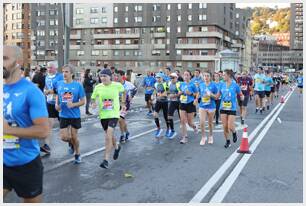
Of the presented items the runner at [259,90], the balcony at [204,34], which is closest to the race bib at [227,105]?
the runner at [259,90]


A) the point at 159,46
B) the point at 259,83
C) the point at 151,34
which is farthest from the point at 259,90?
the point at 151,34

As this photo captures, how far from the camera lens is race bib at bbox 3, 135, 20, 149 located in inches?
153

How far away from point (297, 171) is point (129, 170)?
9.65 ft

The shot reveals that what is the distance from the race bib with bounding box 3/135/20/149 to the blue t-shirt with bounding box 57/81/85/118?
445 cm

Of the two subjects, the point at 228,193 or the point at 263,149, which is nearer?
the point at 228,193

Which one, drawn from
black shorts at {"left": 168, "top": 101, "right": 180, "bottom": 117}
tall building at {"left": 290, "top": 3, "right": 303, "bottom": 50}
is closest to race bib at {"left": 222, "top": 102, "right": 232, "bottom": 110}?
black shorts at {"left": 168, "top": 101, "right": 180, "bottom": 117}

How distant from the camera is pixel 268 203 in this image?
231 inches

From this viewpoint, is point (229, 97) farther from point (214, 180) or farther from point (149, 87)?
point (149, 87)

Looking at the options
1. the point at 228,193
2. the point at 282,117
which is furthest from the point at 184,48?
the point at 228,193

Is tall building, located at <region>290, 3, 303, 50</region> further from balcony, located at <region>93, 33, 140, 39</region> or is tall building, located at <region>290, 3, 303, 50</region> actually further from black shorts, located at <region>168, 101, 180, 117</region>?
black shorts, located at <region>168, 101, 180, 117</region>

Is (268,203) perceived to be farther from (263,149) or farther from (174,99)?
(174,99)

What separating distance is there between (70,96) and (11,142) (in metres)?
4.49

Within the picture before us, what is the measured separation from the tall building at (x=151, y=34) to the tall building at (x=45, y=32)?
5648mm

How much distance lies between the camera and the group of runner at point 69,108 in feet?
12.4
